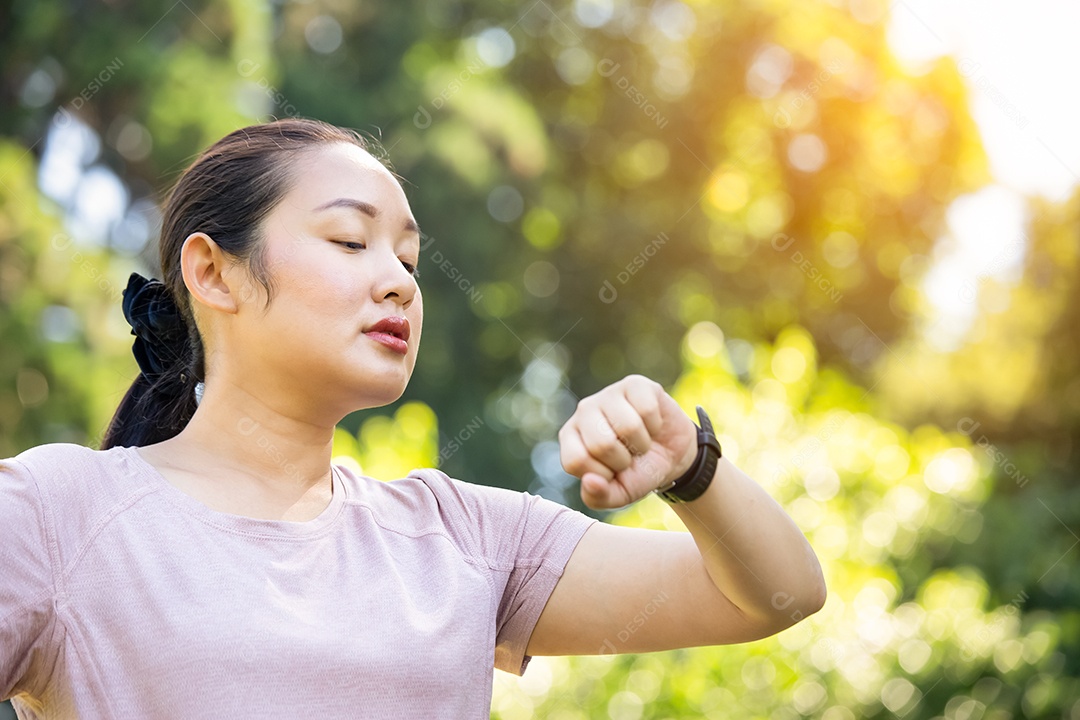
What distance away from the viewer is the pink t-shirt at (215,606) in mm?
1296

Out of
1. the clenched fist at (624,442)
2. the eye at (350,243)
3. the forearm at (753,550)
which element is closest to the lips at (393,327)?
the eye at (350,243)

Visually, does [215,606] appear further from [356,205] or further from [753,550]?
[753,550]

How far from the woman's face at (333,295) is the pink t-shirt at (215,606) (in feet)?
0.66

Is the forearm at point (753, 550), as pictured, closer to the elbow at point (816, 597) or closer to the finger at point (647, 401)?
the elbow at point (816, 597)

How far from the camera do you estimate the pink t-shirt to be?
1296 millimetres

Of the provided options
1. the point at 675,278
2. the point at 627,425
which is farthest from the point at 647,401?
the point at 675,278

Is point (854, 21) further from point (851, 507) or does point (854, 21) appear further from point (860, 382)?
point (851, 507)

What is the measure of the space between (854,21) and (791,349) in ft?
33.6

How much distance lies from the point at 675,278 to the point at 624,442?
521 inches

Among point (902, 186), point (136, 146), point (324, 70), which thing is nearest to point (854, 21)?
point (902, 186)

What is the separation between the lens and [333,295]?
159 cm

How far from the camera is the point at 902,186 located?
48.5 feet

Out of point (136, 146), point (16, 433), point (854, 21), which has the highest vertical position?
point (854, 21)

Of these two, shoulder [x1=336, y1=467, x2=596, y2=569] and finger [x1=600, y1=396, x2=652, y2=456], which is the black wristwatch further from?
shoulder [x1=336, y1=467, x2=596, y2=569]
